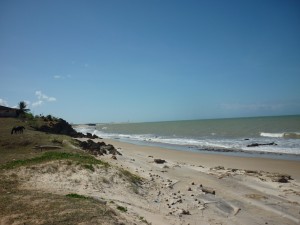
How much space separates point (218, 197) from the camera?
507 inches

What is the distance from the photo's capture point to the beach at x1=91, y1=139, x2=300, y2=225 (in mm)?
10164

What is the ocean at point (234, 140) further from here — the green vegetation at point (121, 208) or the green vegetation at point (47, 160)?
the green vegetation at point (121, 208)

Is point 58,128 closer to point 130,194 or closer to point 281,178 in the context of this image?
point 130,194

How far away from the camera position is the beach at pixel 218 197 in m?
10.2

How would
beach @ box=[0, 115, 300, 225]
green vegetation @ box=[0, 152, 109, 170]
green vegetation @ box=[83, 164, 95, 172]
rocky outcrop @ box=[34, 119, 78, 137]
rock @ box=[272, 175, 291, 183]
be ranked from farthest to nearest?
rocky outcrop @ box=[34, 119, 78, 137] → rock @ box=[272, 175, 291, 183] → green vegetation @ box=[0, 152, 109, 170] → green vegetation @ box=[83, 164, 95, 172] → beach @ box=[0, 115, 300, 225]

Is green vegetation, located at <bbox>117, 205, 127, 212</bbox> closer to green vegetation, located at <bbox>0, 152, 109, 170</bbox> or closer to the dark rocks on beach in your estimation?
green vegetation, located at <bbox>0, 152, 109, 170</bbox>

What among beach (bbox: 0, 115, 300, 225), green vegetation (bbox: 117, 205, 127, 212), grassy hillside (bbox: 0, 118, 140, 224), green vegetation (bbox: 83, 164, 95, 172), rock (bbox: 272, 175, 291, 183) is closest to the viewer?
grassy hillside (bbox: 0, 118, 140, 224)

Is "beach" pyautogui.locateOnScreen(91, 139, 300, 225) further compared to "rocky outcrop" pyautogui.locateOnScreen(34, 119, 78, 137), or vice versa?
"rocky outcrop" pyautogui.locateOnScreen(34, 119, 78, 137)

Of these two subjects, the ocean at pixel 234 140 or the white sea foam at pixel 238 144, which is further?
the white sea foam at pixel 238 144

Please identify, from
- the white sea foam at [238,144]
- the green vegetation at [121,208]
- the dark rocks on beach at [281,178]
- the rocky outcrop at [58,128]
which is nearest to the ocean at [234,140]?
the white sea foam at [238,144]

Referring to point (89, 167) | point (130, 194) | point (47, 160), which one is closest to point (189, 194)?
point (130, 194)

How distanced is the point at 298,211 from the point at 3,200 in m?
10.7

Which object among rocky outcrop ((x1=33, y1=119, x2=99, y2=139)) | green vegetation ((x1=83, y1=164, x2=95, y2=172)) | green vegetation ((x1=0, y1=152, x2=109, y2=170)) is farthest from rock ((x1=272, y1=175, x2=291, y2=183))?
rocky outcrop ((x1=33, y1=119, x2=99, y2=139))

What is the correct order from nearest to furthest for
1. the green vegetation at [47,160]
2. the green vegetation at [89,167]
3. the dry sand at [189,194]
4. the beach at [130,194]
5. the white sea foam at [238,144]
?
the beach at [130,194]
the dry sand at [189,194]
the green vegetation at [89,167]
the green vegetation at [47,160]
the white sea foam at [238,144]
